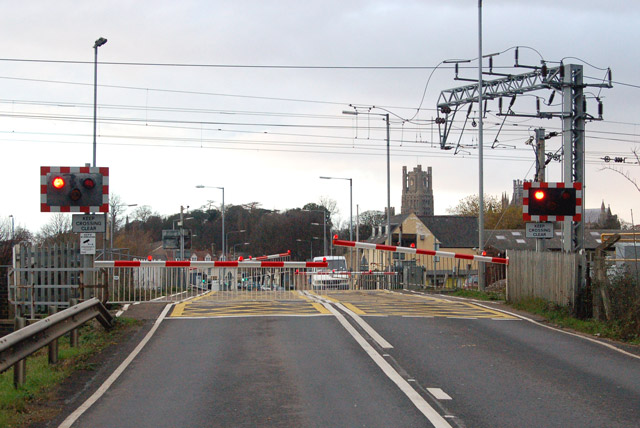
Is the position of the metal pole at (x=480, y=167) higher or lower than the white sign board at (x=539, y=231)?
higher

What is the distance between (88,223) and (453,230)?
74345 millimetres

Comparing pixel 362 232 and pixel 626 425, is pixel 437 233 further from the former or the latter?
pixel 626 425

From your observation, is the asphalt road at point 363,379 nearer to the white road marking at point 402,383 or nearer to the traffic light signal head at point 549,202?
the white road marking at point 402,383

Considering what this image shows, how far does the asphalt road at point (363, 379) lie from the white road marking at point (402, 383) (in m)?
0.05

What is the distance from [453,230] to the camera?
3391 inches

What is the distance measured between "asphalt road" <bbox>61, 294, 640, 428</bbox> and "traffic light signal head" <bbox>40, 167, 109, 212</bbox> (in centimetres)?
285

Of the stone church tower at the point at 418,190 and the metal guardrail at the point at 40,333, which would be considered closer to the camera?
the metal guardrail at the point at 40,333

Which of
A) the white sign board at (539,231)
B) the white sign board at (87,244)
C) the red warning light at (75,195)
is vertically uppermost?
the red warning light at (75,195)

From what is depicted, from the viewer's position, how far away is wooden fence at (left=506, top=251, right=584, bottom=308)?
52.9 ft

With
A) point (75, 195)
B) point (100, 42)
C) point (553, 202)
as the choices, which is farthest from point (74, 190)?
point (100, 42)

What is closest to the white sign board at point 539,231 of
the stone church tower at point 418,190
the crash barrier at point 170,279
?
the crash barrier at point 170,279

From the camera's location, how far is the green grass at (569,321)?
45.0ft

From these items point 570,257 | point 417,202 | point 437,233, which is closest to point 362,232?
point 437,233

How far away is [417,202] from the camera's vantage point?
563 ft
